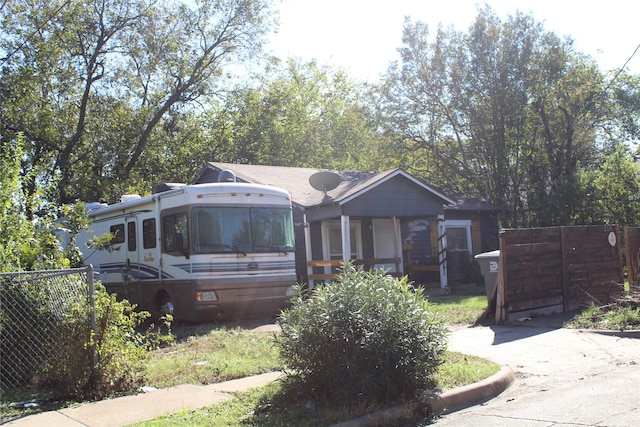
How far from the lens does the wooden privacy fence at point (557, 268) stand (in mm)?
11164

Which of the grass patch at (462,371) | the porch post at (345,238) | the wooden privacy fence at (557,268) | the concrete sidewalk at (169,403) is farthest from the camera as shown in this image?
the porch post at (345,238)

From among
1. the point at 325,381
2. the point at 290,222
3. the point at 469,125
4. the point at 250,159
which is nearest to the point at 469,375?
the point at 325,381

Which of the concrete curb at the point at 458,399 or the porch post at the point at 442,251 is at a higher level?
the porch post at the point at 442,251

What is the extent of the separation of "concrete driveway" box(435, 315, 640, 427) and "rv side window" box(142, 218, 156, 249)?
670cm

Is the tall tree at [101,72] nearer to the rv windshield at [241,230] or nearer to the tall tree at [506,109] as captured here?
the tall tree at [506,109]

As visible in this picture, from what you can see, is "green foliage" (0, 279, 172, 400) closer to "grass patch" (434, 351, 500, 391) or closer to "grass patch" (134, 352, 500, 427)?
"grass patch" (134, 352, 500, 427)

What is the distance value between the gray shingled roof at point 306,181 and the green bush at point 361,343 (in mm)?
9946

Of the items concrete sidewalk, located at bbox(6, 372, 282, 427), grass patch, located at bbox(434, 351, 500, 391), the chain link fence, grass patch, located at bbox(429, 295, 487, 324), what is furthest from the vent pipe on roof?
grass patch, located at bbox(434, 351, 500, 391)

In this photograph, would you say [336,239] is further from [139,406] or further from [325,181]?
[139,406]

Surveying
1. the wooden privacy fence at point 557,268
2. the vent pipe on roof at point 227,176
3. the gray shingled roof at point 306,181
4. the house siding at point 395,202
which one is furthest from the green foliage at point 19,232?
the house siding at point 395,202

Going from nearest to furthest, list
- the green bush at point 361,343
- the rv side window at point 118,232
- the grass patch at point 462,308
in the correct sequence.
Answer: the green bush at point 361,343 < the grass patch at point 462,308 < the rv side window at point 118,232

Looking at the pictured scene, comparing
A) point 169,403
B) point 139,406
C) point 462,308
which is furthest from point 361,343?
point 462,308

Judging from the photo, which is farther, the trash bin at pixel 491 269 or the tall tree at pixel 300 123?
the tall tree at pixel 300 123

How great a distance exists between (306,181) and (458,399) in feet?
46.8
